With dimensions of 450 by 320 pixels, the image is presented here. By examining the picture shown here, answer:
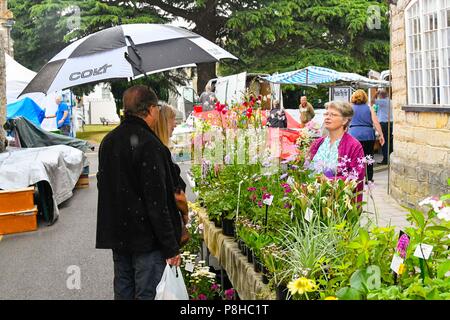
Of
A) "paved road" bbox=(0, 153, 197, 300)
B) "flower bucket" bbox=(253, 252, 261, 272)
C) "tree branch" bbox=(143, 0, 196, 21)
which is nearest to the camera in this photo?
"flower bucket" bbox=(253, 252, 261, 272)

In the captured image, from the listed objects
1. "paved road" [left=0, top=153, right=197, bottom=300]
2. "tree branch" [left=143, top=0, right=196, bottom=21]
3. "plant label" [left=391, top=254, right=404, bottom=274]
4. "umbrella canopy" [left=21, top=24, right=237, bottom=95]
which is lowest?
"paved road" [left=0, top=153, right=197, bottom=300]

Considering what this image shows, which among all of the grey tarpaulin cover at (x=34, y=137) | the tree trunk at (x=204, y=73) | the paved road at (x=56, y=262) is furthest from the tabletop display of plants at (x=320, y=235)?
the tree trunk at (x=204, y=73)

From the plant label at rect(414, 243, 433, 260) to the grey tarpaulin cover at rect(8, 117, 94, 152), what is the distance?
1254 centimetres

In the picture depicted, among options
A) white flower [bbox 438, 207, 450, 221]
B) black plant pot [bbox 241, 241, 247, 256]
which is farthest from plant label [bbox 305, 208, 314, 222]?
white flower [bbox 438, 207, 450, 221]

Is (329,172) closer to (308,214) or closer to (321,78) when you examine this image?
(308,214)

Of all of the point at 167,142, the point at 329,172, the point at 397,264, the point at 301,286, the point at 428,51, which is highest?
the point at 428,51

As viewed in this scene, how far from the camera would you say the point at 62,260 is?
7.78 meters

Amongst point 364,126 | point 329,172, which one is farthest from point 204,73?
point 329,172

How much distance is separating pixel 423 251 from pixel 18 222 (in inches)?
305

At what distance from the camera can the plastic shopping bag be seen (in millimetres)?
3752

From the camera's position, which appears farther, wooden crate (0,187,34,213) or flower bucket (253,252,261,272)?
wooden crate (0,187,34,213)

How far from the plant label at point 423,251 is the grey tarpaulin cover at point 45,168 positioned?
775 centimetres

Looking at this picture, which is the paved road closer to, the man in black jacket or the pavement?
the pavement
